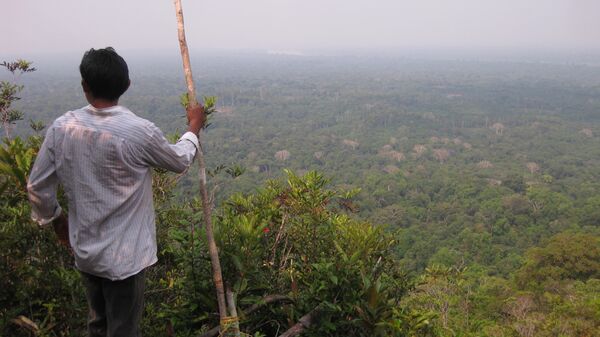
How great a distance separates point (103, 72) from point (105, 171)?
295mm

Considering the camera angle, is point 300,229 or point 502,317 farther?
point 502,317

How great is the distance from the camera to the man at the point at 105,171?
125 centimetres

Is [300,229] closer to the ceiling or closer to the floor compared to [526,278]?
closer to the ceiling

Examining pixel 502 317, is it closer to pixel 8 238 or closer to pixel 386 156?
pixel 8 238

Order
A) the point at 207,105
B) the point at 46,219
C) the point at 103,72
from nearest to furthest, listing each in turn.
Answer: the point at 103,72 → the point at 46,219 → the point at 207,105

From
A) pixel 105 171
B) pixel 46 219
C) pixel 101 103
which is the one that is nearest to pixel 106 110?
pixel 101 103

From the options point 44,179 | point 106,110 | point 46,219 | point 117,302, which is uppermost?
point 106,110

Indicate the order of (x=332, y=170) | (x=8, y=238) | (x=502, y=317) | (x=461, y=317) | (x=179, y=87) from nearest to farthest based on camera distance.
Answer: (x=8, y=238), (x=461, y=317), (x=502, y=317), (x=332, y=170), (x=179, y=87)

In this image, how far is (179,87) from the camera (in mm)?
113312

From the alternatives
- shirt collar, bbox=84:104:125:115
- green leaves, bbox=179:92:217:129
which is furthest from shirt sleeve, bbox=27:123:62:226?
green leaves, bbox=179:92:217:129

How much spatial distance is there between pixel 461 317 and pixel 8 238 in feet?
40.8

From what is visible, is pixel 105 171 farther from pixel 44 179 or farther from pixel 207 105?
pixel 207 105

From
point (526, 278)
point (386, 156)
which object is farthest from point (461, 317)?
point (386, 156)

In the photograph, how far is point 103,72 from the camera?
49.6 inches
